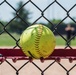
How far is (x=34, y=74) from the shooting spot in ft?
15.6

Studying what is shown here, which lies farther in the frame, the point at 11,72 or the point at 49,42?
the point at 11,72

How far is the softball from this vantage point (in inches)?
58.5

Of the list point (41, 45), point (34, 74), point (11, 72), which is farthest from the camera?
point (34, 74)

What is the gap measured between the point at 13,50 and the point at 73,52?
26 centimetres

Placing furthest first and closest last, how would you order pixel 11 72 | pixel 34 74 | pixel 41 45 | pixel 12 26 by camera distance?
1. pixel 12 26
2. pixel 34 74
3. pixel 11 72
4. pixel 41 45

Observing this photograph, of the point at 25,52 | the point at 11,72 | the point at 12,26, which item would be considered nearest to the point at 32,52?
the point at 25,52

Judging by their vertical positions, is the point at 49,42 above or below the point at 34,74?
below

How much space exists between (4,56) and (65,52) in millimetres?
269

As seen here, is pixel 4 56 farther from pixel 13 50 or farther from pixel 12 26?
pixel 12 26

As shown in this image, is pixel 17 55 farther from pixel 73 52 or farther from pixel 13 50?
pixel 73 52

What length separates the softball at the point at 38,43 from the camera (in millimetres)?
1486

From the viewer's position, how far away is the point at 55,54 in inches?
62.2

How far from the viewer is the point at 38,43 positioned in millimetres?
1487

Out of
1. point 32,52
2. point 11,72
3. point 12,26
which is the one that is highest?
point 12,26
